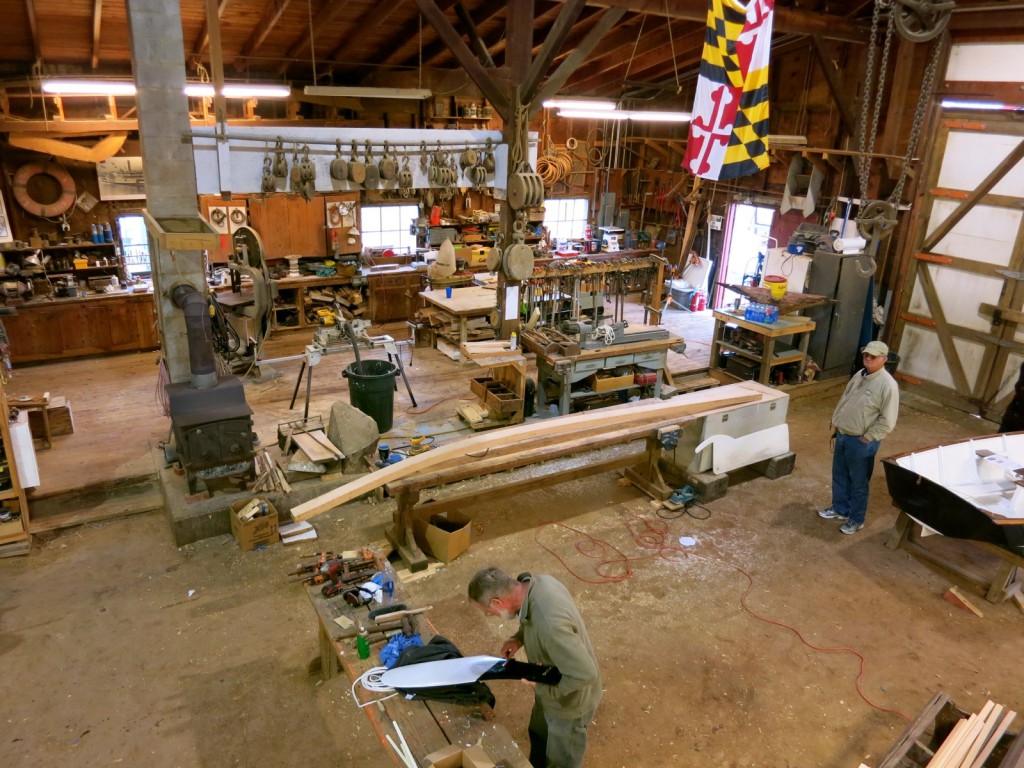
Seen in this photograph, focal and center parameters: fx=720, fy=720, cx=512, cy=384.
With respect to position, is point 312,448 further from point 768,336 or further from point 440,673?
point 768,336

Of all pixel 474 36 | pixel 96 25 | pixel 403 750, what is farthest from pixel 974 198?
pixel 96 25

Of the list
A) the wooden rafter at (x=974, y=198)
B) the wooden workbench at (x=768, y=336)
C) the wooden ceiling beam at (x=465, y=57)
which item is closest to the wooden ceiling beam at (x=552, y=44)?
the wooden ceiling beam at (x=465, y=57)

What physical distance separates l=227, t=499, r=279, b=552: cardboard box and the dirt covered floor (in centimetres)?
11

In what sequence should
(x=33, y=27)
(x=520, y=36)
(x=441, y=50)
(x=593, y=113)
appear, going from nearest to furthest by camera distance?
(x=520, y=36) → (x=33, y=27) → (x=441, y=50) → (x=593, y=113)

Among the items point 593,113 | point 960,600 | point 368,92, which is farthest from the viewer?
point 593,113

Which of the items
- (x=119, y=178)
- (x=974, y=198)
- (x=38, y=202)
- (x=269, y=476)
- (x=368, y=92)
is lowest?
(x=269, y=476)

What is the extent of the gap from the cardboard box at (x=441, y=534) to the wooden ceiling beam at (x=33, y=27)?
22.4 ft

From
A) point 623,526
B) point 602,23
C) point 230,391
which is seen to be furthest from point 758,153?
point 230,391

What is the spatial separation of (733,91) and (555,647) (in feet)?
16.5

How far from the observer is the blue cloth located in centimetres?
376

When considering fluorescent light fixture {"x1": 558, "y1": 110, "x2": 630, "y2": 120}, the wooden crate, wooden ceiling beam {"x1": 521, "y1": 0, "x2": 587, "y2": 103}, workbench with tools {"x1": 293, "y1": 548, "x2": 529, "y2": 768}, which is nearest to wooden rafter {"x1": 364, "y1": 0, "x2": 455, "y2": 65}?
wooden ceiling beam {"x1": 521, "y1": 0, "x2": 587, "y2": 103}

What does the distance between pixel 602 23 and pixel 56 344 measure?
802cm

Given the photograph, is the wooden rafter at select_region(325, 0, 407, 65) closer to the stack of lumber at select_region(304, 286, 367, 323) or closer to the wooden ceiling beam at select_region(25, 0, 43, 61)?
the wooden ceiling beam at select_region(25, 0, 43, 61)

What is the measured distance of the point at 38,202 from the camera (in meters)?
9.66
